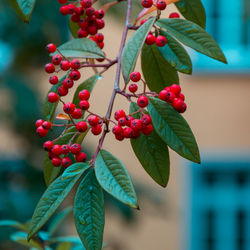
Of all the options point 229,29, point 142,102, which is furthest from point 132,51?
point 229,29

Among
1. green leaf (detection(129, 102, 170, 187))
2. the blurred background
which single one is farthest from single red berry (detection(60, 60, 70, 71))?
the blurred background

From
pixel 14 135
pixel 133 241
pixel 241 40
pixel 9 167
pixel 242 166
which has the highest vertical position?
pixel 241 40

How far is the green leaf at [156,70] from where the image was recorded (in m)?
0.72

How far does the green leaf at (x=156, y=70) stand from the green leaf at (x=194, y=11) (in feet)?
0.27

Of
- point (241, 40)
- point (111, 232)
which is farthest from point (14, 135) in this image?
point (241, 40)

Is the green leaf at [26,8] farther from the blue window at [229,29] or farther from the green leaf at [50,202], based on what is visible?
the blue window at [229,29]

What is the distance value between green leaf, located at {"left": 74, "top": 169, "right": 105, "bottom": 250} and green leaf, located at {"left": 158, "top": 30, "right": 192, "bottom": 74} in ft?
0.60

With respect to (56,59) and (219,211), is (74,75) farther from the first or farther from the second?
(219,211)

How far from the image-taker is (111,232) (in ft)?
18.0

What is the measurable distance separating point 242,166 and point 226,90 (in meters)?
0.86

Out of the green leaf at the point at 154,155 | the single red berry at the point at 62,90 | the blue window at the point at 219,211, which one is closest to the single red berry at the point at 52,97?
the single red berry at the point at 62,90

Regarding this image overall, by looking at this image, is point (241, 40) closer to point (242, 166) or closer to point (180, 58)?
point (242, 166)

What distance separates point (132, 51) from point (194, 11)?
21 centimetres

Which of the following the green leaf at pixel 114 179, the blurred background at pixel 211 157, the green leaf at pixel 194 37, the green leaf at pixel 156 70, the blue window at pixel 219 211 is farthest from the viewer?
the blue window at pixel 219 211
